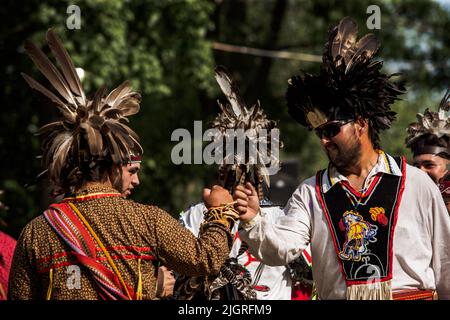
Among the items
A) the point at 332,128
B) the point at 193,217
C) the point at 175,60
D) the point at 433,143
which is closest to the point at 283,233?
the point at 332,128

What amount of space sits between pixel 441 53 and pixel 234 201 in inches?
666

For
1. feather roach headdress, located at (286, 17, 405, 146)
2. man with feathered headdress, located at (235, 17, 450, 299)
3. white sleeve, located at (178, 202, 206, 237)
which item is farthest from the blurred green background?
man with feathered headdress, located at (235, 17, 450, 299)

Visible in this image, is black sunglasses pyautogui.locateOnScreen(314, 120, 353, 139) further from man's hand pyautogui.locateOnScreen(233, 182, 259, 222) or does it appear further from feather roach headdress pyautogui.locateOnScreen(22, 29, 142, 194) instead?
feather roach headdress pyautogui.locateOnScreen(22, 29, 142, 194)

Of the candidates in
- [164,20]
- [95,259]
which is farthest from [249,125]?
[164,20]

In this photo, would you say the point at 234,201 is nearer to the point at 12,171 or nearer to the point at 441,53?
the point at 12,171

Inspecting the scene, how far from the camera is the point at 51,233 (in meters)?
4.47

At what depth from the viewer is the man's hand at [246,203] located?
193 inches

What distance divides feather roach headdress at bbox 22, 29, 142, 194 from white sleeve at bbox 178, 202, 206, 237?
2143mm

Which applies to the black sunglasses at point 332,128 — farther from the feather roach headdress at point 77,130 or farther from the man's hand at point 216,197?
the feather roach headdress at point 77,130

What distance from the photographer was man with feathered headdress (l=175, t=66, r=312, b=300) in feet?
18.2

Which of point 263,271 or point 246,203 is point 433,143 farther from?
point 246,203

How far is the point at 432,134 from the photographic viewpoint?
7.82 m

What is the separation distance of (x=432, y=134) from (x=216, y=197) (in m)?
3.64
